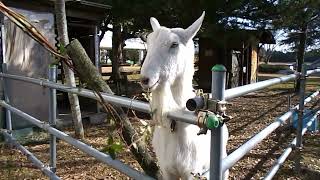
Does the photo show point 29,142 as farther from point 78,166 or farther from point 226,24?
point 226,24

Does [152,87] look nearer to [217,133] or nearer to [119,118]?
[119,118]

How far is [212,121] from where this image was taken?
119cm

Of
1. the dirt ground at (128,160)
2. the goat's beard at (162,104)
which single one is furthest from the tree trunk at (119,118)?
the dirt ground at (128,160)

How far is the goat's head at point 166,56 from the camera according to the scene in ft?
6.21

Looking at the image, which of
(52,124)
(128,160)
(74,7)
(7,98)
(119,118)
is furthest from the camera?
(74,7)

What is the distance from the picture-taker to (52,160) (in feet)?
10.4

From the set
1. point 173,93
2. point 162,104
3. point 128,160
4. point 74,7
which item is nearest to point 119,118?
point 162,104

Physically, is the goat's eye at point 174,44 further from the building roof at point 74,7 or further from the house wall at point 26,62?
the building roof at point 74,7

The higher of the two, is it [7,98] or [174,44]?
[174,44]

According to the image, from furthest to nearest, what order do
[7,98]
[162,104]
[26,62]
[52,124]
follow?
[26,62]
[7,98]
[52,124]
[162,104]

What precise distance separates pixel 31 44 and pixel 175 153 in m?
5.15

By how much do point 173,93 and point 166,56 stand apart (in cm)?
23

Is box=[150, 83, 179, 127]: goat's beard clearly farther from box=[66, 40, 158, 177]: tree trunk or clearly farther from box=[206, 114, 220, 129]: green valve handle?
box=[206, 114, 220, 129]: green valve handle

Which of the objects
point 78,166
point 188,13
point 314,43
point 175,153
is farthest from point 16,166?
point 314,43
